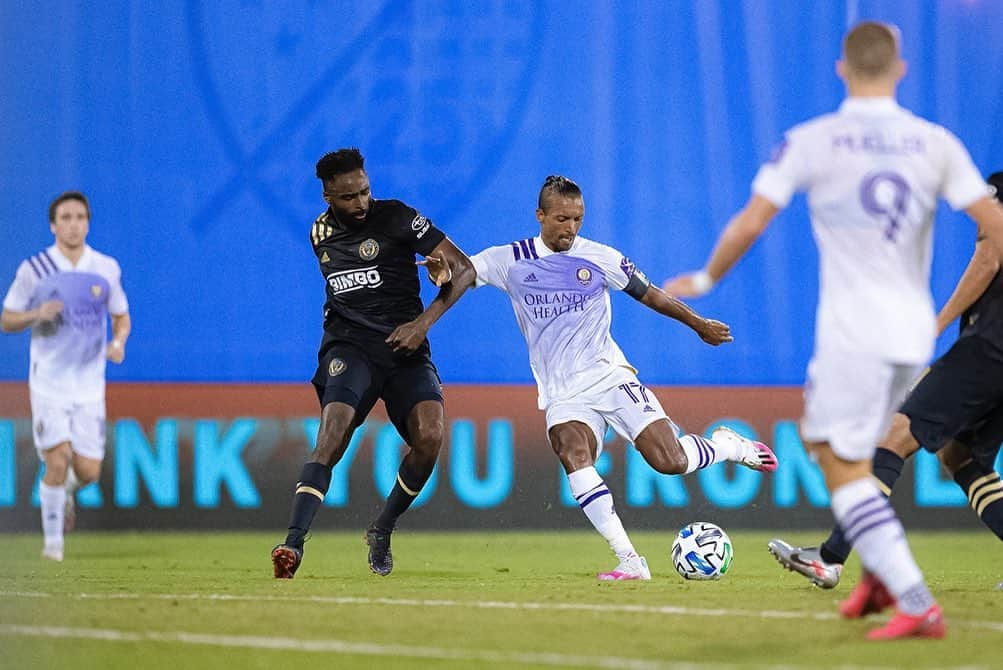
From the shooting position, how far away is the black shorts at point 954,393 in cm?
664

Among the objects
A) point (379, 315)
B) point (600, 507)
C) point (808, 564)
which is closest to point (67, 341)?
point (379, 315)

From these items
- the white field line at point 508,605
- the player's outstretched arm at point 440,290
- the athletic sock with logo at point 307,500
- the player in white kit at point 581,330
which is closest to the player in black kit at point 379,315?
the player's outstretched arm at point 440,290

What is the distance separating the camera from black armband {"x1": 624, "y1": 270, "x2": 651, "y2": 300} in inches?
334

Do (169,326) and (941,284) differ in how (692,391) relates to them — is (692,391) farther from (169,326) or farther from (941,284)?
(169,326)

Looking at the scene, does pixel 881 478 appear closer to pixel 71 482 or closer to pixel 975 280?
pixel 975 280

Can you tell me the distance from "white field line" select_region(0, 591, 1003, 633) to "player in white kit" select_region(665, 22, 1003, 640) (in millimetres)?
545

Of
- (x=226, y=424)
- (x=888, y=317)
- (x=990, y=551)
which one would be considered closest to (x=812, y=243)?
(x=990, y=551)

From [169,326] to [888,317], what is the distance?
7.38 metres

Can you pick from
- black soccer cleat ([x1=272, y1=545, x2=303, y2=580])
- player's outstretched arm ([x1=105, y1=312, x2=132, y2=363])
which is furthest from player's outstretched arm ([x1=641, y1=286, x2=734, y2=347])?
player's outstretched arm ([x1=105, y1=312, x2=132, y2=363])

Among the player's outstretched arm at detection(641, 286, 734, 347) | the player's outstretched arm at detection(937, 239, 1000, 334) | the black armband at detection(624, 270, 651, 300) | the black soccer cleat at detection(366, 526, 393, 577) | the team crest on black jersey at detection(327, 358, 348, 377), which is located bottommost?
the black soccer cleat at detection(366, 526, 393, 577)

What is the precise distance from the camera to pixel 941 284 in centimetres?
1139

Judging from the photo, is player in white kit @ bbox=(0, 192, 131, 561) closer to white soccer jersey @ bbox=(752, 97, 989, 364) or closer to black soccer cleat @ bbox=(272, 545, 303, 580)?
black soccer cleat @ bbox=(272, 545, 303, 580)

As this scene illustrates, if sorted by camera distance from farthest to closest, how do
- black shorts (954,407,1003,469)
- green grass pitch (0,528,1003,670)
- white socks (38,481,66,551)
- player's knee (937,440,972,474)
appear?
white socks (38,481,66,551)
player's knee (937,440,972,474)
black shorts (954,407,1003,469)
green grass pitch (0,528,1003,670)

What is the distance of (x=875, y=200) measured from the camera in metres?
4.99
